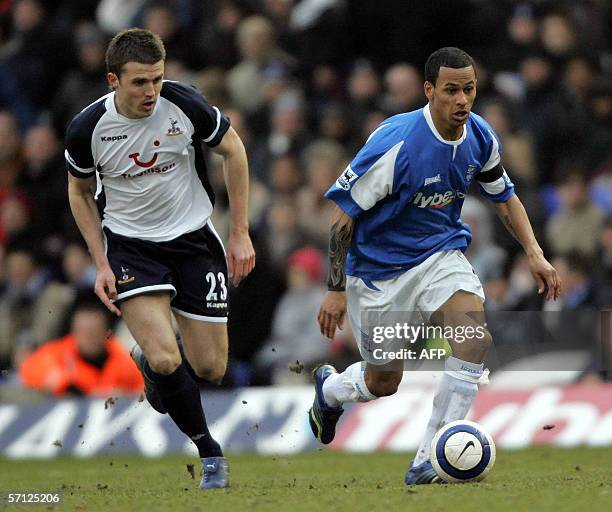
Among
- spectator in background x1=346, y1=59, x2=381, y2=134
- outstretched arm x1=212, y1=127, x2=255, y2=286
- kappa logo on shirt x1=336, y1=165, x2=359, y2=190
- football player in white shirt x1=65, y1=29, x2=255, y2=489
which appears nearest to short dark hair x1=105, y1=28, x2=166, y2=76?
football player in white shirt x1=65, y1=29, x2=255, y2=489

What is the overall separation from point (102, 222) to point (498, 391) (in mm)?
4800

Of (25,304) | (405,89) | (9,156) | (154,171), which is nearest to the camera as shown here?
(154,171)

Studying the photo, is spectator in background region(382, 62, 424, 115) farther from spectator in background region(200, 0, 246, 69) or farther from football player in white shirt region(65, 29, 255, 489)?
football player in white shirt region(65, 29, 255, 489)

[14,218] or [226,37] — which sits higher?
[226,37]

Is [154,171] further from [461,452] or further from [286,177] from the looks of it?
[286,177]

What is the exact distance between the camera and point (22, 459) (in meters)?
13.1

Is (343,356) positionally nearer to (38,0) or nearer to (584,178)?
(584,178)

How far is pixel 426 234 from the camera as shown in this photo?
8.82 m

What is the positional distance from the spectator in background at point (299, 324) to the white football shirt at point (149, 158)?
5042 millimetres

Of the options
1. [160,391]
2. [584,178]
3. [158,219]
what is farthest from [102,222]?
[584,178]

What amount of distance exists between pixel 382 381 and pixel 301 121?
23.2 ft

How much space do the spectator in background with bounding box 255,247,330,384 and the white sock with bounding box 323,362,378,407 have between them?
4344 millimetres

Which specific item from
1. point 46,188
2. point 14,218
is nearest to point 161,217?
point 14,218

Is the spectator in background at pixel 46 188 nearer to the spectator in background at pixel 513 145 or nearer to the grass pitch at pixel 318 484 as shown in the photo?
the grass pitch at pixel 318 484
